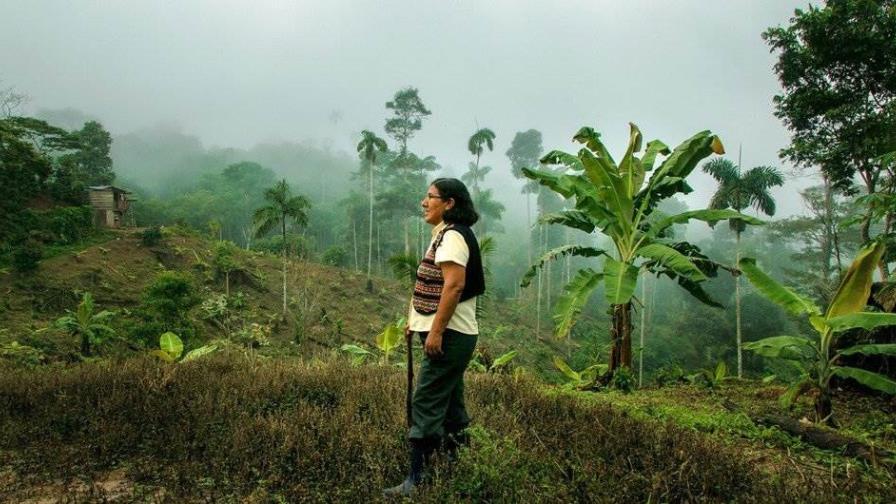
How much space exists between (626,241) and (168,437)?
251 inches

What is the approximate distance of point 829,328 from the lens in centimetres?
446

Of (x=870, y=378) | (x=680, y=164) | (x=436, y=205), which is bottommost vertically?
(x=870, y=378)

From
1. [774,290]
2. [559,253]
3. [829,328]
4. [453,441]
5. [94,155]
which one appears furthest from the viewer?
[94,155]

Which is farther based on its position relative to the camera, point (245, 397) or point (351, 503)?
point (245, 397)

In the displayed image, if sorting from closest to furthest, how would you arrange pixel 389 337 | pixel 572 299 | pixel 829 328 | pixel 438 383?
pixel 438 383
pixel 829 328
pixel 572 299
pixel 389 337

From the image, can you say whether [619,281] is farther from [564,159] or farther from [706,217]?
[564,159]

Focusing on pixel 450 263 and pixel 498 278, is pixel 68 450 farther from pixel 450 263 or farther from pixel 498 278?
pixel 498 278

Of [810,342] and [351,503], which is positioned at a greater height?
[810,342]

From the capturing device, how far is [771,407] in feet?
17.3

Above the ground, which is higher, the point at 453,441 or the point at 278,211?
the point at 278,211

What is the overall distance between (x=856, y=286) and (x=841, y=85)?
13.0m

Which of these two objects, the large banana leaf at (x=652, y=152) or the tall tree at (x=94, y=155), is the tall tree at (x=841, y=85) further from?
the tall tree at (x=94, y=155)

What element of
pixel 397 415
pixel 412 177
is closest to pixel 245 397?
pixel 397 415

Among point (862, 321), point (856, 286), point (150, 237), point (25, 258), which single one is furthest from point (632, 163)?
point (150, 237)
